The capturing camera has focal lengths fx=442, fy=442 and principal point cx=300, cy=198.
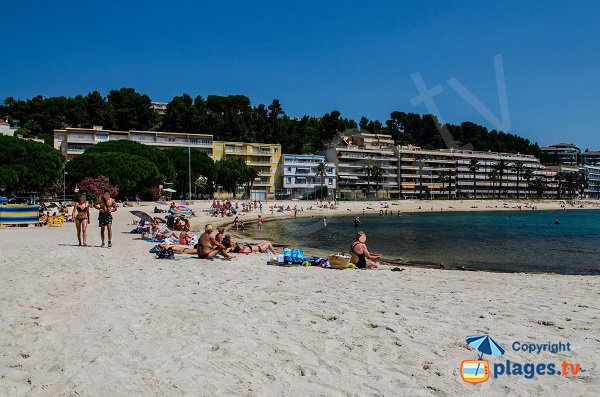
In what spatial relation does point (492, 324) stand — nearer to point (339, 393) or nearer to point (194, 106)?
point (339, 393)

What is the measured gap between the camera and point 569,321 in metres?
6.50

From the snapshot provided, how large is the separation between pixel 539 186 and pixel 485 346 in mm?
125967

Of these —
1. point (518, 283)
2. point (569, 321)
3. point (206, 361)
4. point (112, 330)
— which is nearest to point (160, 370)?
point (206, 361)

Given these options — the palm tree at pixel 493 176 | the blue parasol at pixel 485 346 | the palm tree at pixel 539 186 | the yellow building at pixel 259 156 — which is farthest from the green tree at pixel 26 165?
the palm tree at pixel 539 186

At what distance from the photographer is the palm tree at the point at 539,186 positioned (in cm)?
11575

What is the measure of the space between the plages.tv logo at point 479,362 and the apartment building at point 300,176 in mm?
83526

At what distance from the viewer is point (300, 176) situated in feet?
298

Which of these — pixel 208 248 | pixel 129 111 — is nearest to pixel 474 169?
pixel 129 111

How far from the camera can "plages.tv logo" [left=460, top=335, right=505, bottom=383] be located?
177 inches

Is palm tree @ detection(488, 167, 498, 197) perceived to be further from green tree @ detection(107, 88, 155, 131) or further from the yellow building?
green tree @ detection(107, 88, 155, 131)

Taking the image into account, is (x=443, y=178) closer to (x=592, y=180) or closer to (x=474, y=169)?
(x=474, y=169)

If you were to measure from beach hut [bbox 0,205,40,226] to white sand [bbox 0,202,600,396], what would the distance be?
16887 mm

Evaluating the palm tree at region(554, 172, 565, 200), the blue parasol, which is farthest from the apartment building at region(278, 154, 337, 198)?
the blue parasol

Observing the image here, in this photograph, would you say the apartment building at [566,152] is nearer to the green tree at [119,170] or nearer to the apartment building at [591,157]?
the apartment building at [591,157]
